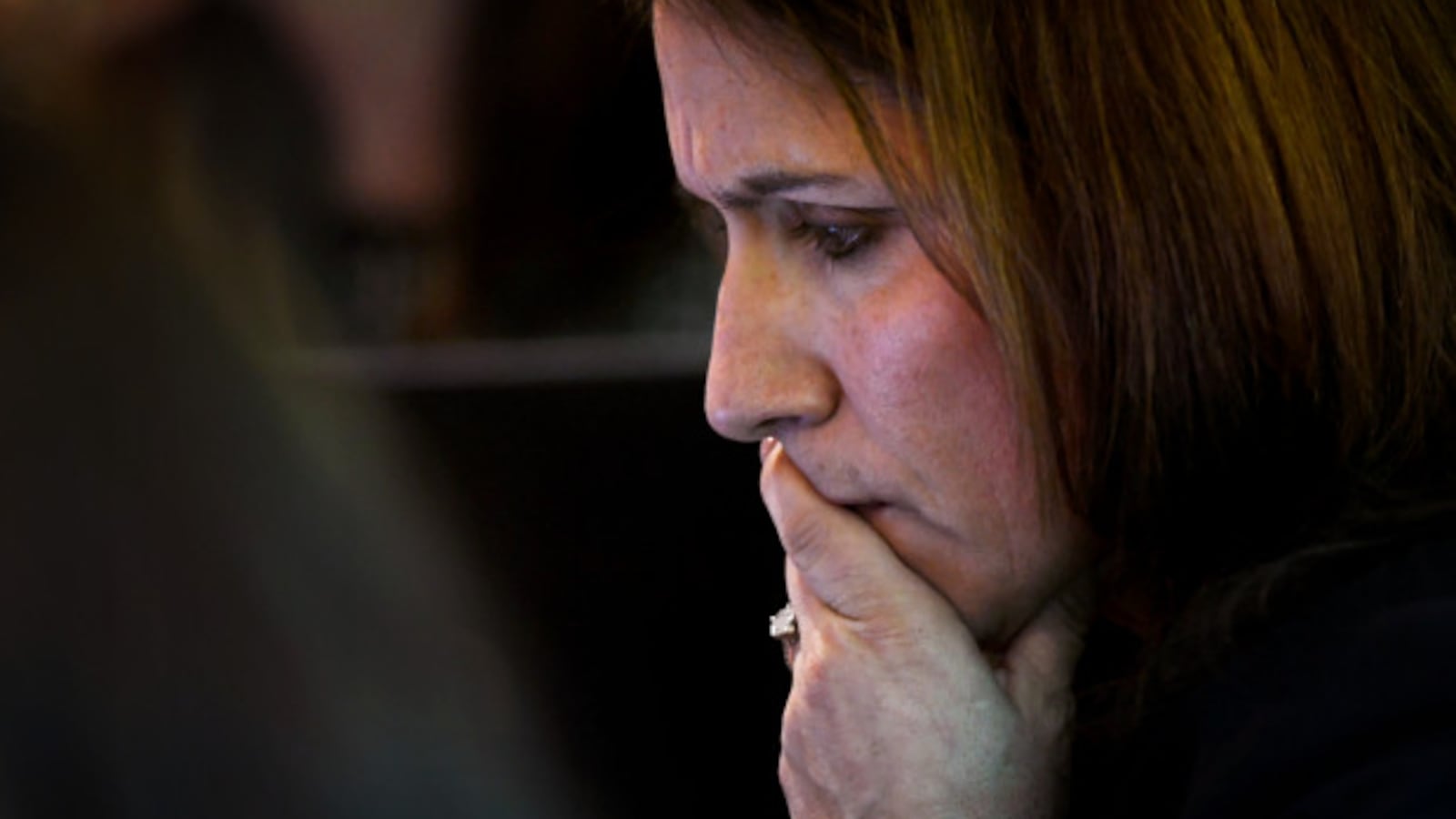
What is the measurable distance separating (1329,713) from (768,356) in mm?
427

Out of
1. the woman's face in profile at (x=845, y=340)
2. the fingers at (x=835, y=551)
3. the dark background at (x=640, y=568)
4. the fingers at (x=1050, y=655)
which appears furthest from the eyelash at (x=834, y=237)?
the dark background at (x=640, y=568)

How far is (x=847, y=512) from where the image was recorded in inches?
52.4

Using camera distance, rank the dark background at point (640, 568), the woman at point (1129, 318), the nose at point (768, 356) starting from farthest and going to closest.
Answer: the dark background at point (640, 568) → the nose at point (768, 356) → the woman at point (1129, 318)

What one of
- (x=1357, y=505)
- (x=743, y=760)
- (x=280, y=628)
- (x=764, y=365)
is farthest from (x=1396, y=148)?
(x=280, y=628)

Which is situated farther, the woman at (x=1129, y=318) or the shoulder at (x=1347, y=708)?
the woman at (x=1129, y=318)

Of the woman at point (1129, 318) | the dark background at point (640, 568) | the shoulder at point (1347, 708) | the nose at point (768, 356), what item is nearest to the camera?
the shoulder at point (1347, 708)

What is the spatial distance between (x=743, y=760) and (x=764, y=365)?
0.85 m

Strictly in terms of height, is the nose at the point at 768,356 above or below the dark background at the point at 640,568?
above

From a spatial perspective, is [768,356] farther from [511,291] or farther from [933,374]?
[511,291]

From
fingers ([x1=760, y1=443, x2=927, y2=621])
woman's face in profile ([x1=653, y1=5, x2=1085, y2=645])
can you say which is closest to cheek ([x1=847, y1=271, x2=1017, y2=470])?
woman's face in profile ([x1=653, y1=5, x2=1085, y2=645])

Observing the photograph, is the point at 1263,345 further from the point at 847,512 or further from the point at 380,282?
the point at 380,282

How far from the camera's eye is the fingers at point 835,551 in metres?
1.31

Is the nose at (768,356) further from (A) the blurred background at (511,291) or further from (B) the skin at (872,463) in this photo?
(A) the blurred background at (511,291)

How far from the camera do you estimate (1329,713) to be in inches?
39.2
